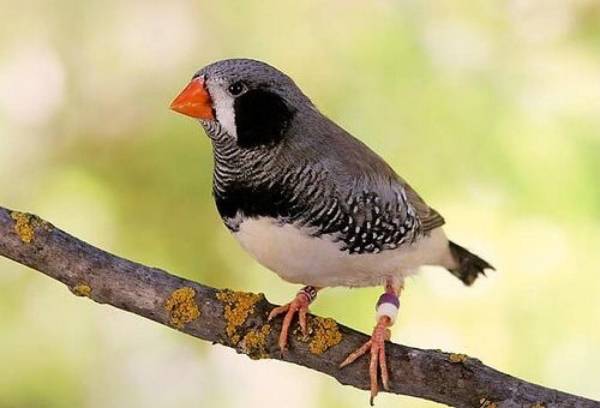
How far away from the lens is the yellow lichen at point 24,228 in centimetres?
147

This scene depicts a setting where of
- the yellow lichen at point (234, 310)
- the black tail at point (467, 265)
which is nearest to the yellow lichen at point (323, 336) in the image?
the yellow lichen at point (234, 310)

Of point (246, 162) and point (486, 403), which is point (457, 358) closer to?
point (486, 403)

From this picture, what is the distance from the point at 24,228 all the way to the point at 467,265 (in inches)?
37.6

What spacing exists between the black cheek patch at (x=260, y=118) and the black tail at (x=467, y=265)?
0.63 meters

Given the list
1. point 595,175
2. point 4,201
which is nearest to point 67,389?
point 4,201

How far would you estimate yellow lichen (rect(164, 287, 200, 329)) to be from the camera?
4.85 ft

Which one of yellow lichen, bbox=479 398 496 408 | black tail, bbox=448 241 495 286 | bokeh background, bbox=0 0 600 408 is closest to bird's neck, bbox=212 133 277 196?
yellow lichen, bbox=479 398 496 408

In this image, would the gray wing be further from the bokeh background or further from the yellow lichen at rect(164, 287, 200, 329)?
the bokeh background

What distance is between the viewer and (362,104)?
7.95 ft

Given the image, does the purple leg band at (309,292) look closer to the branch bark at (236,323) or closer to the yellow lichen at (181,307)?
the branch bark at (236,323)

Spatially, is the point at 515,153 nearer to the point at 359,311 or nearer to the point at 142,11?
the point at 359,311

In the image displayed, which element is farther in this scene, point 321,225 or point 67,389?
point 67,389

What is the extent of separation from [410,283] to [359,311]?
137mm

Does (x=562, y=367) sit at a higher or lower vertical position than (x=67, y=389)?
higher
